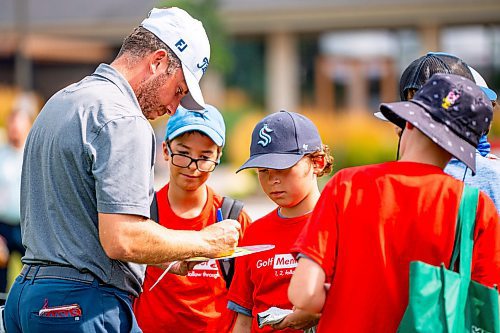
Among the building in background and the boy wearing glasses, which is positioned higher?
the boy wearing glasses

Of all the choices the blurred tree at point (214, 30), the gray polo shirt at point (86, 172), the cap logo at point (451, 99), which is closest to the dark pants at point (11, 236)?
the gray polo shirt at point (86, 172)

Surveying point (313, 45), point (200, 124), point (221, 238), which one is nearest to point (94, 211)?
point (221, 238)

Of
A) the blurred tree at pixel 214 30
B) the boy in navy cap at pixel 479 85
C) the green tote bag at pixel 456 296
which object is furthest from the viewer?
the blurred tree at pixel 214 30

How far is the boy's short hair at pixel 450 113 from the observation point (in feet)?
9.71

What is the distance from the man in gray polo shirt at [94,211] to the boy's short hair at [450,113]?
3.27 ft

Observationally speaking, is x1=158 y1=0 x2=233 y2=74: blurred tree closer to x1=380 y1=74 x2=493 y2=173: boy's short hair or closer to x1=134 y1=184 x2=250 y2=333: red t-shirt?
x1=134 y1=184 x2=250 y2=333: red t-shirt

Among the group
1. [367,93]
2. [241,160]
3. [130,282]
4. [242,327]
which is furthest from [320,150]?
[367,93]

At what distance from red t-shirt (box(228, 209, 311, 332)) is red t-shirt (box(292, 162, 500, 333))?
934mm

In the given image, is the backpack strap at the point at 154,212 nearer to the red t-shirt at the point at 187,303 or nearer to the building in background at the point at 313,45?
the red t-shirt at the point at 187,303

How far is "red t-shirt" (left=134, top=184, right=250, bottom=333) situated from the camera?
4.51 meters

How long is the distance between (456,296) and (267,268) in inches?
47.9

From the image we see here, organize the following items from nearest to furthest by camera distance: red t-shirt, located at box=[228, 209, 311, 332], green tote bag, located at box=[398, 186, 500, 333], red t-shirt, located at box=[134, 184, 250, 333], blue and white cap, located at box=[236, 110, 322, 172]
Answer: green tote bag, located at box=[398, 186, 500, 333], red t-shirt, located at box=[228, 209, 311, 332], blue and white cap, located at box=[236, 110, 322, 172], red t-shirt, located at box=[134, 184, 250, 333]

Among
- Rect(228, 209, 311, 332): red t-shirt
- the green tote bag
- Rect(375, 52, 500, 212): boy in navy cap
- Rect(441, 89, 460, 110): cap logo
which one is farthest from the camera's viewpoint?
Rect(228, 209, 311, 332): red t-shirt

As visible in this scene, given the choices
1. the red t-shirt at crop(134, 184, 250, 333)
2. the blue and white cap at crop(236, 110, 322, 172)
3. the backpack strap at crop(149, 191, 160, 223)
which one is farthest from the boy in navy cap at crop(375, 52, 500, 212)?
the backpack strap at crop(149, 191, 160, 223)
